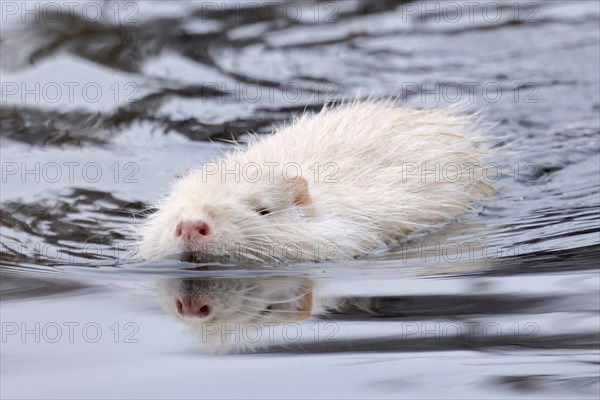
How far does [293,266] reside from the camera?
6527 mm

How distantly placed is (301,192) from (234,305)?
1.26m

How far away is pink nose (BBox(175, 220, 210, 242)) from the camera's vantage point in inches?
244

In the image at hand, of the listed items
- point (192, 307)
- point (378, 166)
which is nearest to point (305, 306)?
point (192, 307)

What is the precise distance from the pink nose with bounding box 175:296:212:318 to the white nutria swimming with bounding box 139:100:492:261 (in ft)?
1.66

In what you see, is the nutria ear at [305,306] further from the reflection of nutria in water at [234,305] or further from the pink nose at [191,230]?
the pink nose at [191,230]

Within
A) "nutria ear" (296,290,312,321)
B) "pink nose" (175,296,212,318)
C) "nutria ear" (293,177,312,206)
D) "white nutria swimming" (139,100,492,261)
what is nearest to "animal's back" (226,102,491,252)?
"white nutria swimming" (139,100,492,261)

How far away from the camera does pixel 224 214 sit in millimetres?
6371

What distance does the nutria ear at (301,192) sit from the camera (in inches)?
266

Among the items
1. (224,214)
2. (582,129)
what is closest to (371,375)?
(224,214)

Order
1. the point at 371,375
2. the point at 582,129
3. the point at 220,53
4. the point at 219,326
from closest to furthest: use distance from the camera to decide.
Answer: the point at 371,375, the point at 219,326, the point at 582,129, the point at 220,53

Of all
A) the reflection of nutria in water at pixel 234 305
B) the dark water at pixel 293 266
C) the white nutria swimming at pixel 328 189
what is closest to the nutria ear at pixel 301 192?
the white nutria swimming at pixel 328 189

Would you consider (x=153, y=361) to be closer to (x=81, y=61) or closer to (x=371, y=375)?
(x=371, y=375)

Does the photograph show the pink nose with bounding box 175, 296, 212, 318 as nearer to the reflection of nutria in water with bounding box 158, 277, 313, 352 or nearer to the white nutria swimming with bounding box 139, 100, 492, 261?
the reflection of nutria in water with bounding box 158, 277, 313, 352

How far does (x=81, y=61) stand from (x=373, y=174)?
4564 mm
